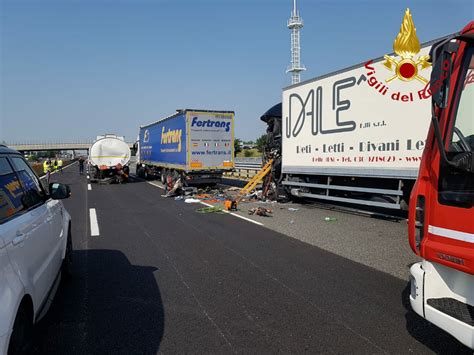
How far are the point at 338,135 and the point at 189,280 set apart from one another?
6629 mm

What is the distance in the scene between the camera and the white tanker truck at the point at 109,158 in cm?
2550

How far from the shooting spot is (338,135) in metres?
10.8

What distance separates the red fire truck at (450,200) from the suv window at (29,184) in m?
3.46

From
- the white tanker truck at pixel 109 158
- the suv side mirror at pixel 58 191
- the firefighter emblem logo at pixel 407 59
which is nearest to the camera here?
the suv side mirror at pixel 58 191

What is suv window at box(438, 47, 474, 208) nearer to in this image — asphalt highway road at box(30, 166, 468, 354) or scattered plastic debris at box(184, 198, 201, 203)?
asphalt highway road at box(30, 166, 468, 354)

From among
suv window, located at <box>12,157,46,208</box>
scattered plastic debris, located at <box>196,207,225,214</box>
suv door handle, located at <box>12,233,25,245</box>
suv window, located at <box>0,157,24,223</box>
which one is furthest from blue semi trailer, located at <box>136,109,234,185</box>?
suv door handle, located at <box>12,233,25,245</box>

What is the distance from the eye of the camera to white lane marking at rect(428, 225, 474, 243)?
9.46ft

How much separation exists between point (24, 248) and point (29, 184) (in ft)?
4.26

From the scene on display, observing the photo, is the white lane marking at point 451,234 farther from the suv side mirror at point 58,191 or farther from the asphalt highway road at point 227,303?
the suv side mirror at point 58,191

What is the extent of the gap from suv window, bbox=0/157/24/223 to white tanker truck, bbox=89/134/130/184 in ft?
74.4

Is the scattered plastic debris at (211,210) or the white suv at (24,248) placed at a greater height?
the white suv at (24,248)

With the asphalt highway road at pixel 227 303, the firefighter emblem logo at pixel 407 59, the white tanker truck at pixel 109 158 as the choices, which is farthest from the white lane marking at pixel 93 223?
the white tanker truck at pixel 109 158

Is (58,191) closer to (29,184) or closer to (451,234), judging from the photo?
(29,184)

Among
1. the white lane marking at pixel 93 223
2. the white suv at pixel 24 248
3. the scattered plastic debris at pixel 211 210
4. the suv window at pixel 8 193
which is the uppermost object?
the suv window at pixel 8 193
